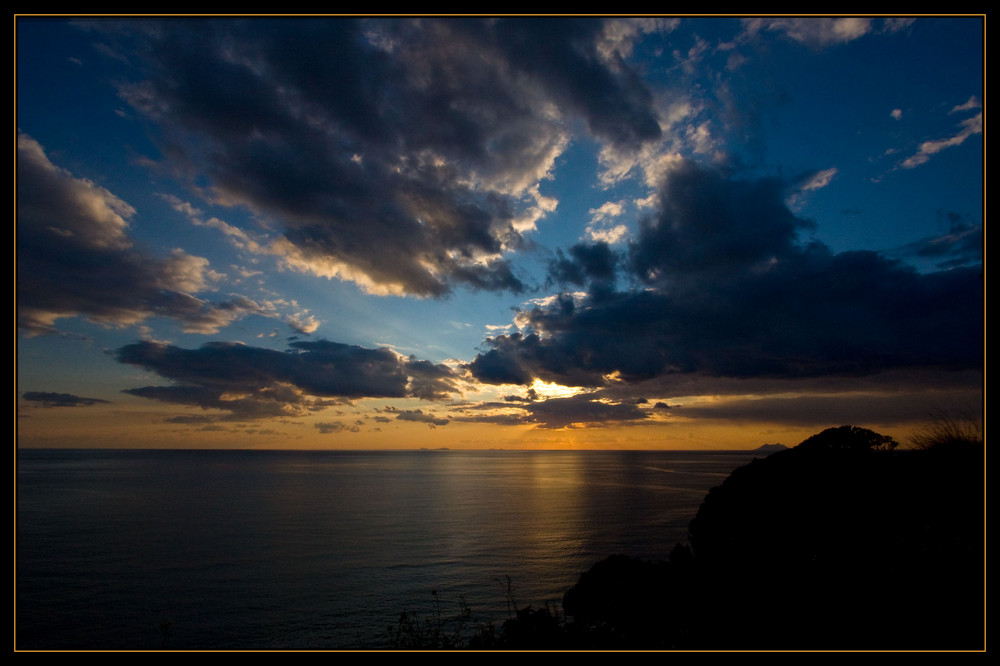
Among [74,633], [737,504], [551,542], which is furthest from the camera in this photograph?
[551,542]

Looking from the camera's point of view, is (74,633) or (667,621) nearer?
(667,621)

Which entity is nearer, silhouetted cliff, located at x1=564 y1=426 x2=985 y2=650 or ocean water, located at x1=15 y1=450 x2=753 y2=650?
silhouetted cliff, located at x1=564 y1=426 x2=985 y2=650

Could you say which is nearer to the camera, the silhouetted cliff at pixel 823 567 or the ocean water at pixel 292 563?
the silhouetted cliff at pixel 823 567

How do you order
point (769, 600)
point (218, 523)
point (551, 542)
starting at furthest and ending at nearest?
point (218, 523) → point (551, 542) → point (769, 600)

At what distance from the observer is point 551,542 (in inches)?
2087

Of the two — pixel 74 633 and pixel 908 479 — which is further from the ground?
pixel 908 479

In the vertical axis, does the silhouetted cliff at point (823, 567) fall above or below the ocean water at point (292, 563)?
above

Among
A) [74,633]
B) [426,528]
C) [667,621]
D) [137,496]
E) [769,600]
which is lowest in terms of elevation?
[137,496]

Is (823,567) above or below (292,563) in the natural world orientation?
above

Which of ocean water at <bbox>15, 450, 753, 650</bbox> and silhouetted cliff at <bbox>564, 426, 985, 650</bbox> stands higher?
silhouetted cliff at <bbox>564, 426, 985, 650</bbox>

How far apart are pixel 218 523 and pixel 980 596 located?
8100cm

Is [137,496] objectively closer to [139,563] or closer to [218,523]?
[218,523]

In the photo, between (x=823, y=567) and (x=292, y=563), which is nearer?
(x=823, y=567)

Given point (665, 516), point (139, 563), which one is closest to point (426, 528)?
point (139, 563)
